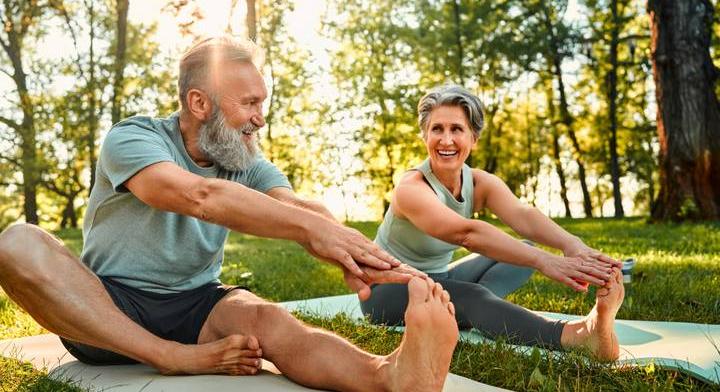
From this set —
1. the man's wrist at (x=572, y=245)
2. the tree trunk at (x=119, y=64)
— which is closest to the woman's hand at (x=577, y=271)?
the man's wrist at (x=572, y=245)

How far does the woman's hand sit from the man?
1.03 meters

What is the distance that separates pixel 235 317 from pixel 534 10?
Result: 71.9ft

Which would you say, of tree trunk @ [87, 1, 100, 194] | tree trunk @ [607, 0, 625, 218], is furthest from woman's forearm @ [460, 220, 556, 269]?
tree trunk @ [607, 0, 625, 218]

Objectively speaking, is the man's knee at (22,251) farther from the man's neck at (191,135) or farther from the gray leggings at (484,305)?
the gray leggings at (484,305)

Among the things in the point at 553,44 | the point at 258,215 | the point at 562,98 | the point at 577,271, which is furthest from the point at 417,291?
the point at 562,98

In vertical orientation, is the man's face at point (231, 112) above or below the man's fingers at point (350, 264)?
above

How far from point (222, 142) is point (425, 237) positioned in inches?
57.1

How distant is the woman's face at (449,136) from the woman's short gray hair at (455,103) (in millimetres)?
27

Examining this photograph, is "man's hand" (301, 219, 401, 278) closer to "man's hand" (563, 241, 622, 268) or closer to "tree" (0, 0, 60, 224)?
"man's hand" (563, 241, 622, 268)

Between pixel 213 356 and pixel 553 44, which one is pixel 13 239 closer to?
pixel 213 356

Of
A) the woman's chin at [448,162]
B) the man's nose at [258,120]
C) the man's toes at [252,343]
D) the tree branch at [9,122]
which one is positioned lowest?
the man's toes at [252,343]

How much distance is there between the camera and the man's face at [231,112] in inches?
115

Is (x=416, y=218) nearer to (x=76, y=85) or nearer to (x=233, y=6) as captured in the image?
(x=233, y=6)

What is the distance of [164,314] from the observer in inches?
116
